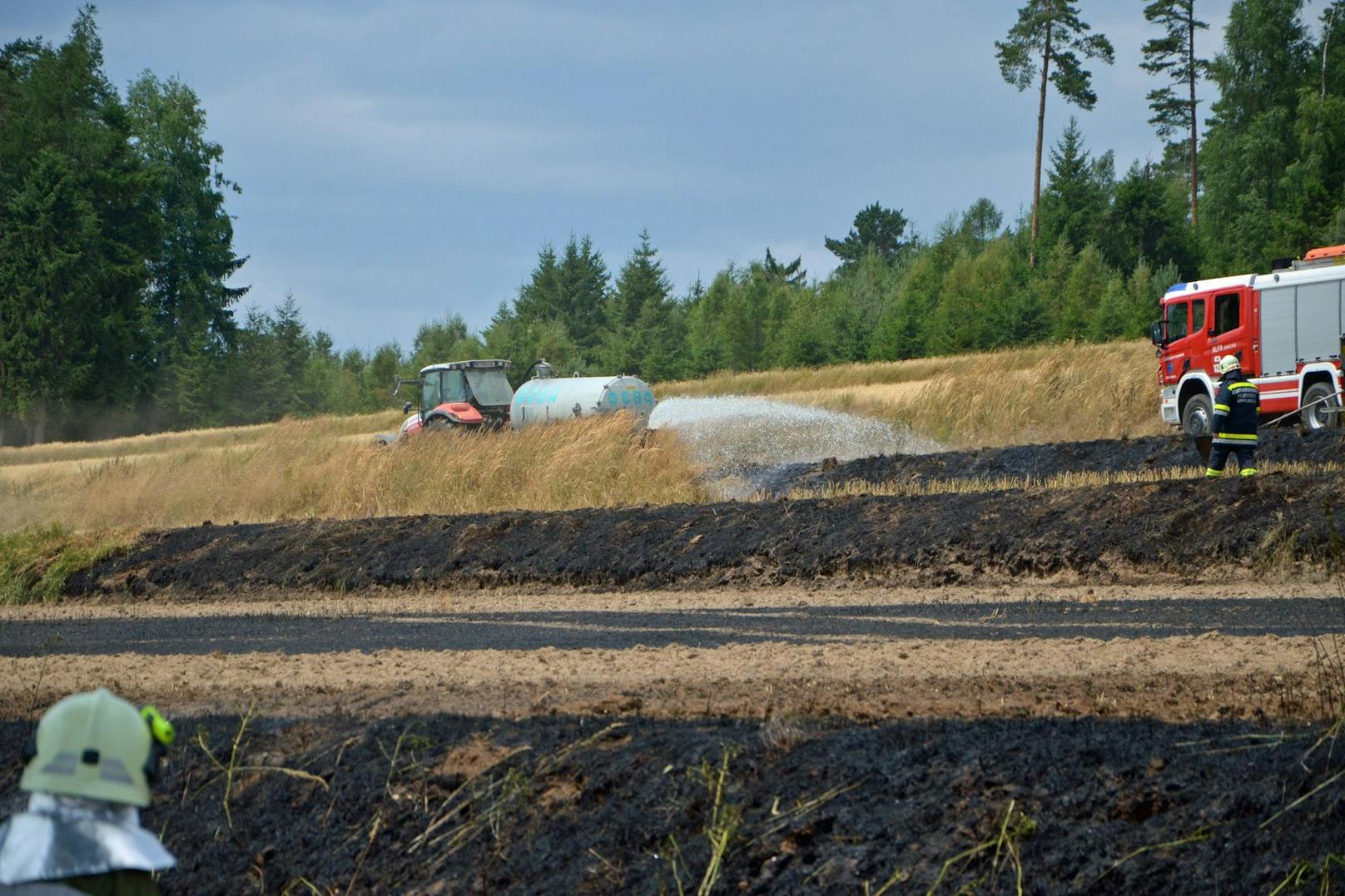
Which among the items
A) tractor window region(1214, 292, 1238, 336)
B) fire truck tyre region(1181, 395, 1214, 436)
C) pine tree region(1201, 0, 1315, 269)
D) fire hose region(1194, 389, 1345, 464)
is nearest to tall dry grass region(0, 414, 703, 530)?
fire hose region(1194, 389, 1345, 464)

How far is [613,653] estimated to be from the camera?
386 inches

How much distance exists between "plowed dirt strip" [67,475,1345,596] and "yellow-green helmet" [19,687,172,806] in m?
11.7

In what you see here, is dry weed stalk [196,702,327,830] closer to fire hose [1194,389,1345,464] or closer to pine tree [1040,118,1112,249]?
fire hose [1194,389,1345,464]

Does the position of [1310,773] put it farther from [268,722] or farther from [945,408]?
[945,408]

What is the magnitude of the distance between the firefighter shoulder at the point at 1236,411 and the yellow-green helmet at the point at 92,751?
15296 millimetres

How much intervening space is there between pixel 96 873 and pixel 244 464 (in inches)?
959

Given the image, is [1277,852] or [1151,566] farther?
[1151,566]

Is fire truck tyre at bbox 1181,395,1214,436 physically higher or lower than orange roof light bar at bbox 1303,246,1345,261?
lower

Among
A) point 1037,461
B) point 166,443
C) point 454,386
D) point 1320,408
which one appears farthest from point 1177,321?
point 166,443

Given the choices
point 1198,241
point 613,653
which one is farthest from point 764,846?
point 1198,241

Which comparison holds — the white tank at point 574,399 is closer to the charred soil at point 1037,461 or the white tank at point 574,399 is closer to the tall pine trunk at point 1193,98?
the charred soil at point 1037,461

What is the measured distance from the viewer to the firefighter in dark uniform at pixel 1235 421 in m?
16.0

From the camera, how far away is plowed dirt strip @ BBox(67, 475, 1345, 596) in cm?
1377

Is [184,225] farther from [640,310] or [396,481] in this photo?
[396,481]
